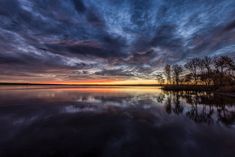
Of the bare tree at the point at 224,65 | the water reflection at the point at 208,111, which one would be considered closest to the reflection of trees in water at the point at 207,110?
the water reflection at the point at 208,111

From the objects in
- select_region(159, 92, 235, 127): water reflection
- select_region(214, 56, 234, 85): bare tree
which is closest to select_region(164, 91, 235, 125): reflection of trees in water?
select_region(159, 92, 235, 127): water reflection

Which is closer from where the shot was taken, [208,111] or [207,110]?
[208,111]

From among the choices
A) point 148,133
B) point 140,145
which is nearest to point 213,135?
point 148,133

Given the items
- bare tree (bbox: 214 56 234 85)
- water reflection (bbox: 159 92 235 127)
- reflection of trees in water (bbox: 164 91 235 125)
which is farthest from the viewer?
bare tree (bbox: 214 56 234 85)

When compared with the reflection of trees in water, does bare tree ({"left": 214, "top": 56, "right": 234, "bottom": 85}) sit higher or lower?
higher

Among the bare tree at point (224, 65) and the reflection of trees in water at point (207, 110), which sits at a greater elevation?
the bare tree at point (224, 65)

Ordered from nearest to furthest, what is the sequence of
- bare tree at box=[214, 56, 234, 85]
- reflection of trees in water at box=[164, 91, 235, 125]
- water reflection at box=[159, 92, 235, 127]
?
water reflection at box=[159, 92, 235, 127]
reflection of trees in water at box=[164, 91, 235, 125]
bare tree at box=[214, 56, 234, 85]

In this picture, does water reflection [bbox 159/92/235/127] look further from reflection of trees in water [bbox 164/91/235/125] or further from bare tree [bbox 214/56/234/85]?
bare tree [bbox 214/56/234/85]

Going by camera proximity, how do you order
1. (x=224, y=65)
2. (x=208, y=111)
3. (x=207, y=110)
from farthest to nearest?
1. (x=224, y=65)
2. (x=207, y=110)
3. (x=208, y=111)

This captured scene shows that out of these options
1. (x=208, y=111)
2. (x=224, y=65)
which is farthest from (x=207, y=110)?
(x=224, y=65)

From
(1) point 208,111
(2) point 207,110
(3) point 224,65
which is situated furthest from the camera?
(3) point 224,65

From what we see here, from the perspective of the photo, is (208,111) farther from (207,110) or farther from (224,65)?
(224,65)

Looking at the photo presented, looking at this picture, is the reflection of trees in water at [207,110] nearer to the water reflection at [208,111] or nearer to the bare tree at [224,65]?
the water reflection at [208,111]

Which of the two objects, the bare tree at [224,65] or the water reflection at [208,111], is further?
the bare tree at [224,65]
